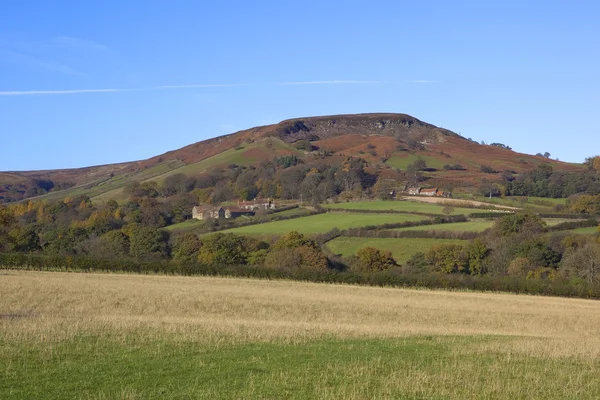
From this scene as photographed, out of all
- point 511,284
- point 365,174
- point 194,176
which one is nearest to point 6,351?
point 511,284

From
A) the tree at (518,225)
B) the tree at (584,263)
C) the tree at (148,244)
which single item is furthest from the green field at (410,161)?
the tree at (584,263)

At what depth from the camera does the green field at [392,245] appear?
3039 inches

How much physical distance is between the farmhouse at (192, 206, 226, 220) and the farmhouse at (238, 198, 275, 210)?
20.4ft

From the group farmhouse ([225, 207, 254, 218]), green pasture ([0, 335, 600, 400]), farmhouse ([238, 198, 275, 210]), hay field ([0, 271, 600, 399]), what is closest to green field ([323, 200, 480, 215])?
farmhouse ([238, 198, 275, 210])

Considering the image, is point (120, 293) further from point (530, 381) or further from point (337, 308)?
point (530, 381)

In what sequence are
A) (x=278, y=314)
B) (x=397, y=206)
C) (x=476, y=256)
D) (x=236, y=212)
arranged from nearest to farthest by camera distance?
(x=278, y=314), (x=476, y=256), (x=397, y=206), (x=236, y=212)

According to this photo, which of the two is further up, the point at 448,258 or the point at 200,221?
the point at 200,221

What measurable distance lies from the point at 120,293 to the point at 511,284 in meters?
31.3

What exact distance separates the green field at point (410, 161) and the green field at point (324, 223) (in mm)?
54974

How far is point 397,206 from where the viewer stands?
10400 centimetres

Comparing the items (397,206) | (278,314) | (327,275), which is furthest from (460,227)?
(278,314)

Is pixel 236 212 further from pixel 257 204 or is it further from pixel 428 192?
pixel 428 192

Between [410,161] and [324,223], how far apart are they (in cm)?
6760

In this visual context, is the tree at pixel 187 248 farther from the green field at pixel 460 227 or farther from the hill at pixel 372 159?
the hill at pixel 372 159
